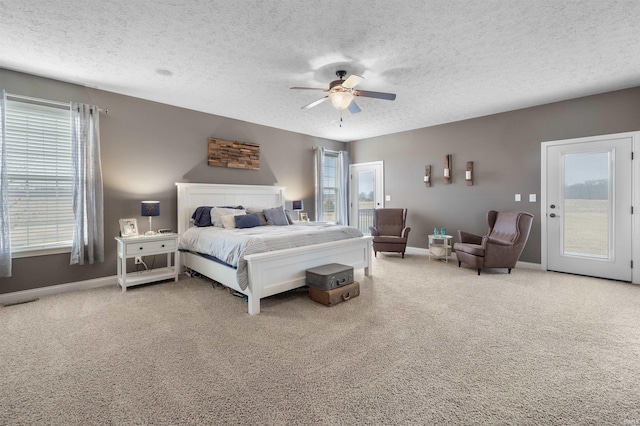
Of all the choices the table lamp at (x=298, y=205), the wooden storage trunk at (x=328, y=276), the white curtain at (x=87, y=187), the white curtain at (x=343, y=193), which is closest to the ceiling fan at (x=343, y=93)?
the wooden storage trunk at (x=328, y=276)

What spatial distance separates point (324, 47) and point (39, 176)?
3.82m

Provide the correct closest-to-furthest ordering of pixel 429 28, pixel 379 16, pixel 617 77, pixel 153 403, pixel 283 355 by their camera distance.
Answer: pixel 153 403 → pixel 283 355 → pixel 379 16 → pixel 429 28 → pixel 617 77

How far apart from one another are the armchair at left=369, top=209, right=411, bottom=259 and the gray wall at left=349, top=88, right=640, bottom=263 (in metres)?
0.44

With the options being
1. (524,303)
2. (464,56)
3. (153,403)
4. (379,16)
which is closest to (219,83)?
(379,16)

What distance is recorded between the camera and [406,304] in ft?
10.9

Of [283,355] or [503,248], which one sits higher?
[503,248]

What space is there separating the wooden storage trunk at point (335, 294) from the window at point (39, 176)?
10.9 ft

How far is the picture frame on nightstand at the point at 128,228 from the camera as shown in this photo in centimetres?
404

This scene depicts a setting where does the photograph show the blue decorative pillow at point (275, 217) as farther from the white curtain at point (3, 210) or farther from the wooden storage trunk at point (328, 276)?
the white curtain at point (3, 210)

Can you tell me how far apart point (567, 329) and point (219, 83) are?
4.68 metres

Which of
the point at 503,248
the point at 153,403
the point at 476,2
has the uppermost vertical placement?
the point at 476,2

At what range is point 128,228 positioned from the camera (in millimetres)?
4070

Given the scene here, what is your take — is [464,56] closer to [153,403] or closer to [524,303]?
[524,303]

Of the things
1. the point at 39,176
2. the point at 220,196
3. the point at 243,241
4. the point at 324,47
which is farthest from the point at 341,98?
the point at 39,176
